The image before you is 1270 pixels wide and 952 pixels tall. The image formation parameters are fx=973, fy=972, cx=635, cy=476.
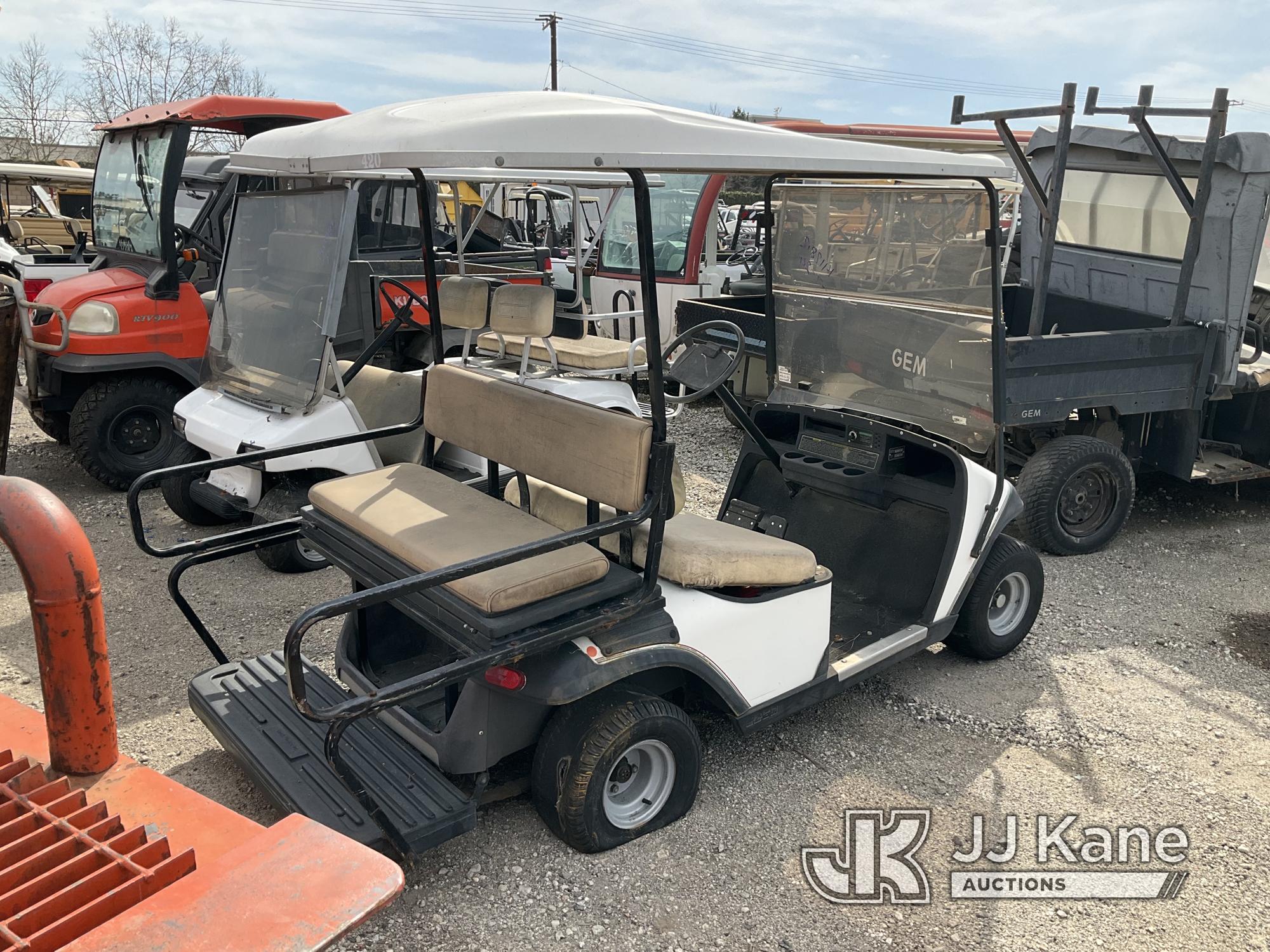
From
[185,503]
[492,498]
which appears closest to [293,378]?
[185,503]

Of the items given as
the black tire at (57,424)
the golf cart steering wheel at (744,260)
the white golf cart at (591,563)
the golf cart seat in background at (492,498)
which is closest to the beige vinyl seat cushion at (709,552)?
the white golf cart at (591,563)

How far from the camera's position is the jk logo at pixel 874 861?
261 centimetres

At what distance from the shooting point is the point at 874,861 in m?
2.73

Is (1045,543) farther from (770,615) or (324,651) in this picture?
(324,651)

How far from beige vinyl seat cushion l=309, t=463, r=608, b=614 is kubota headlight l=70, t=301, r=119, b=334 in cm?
329

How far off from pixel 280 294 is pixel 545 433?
2.53 m

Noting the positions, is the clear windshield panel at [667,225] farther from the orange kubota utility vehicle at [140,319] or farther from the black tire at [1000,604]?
the black tire at [1000,604]

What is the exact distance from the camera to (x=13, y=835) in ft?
5.82

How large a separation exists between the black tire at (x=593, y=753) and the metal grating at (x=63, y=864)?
3.39ft

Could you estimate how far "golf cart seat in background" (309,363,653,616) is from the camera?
2.51 meters

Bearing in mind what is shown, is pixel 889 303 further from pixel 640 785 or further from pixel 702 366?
pixel 640 785

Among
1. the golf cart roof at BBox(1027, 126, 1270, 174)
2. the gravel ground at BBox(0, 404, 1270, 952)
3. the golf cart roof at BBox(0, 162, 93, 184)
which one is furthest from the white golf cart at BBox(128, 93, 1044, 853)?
the golf cart roof at BBox(0, 162, 93, 184)

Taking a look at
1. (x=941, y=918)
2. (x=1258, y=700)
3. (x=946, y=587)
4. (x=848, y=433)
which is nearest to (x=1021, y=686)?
(x=946, y=587)

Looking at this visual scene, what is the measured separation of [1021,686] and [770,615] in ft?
4.69
